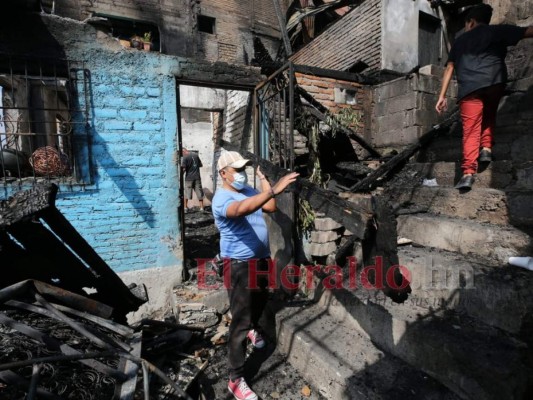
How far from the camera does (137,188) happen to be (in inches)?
171

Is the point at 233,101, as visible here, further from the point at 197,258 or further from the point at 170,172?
the point at 197,258

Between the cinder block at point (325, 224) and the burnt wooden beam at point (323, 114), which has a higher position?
the burnt wooden beam at point (323, 114)

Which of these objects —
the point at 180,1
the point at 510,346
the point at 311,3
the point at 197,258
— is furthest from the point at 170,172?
the point at 180,1

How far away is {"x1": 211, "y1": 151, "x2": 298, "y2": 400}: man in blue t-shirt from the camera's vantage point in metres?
2.64

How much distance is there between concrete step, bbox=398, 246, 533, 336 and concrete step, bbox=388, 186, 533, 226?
0.55m

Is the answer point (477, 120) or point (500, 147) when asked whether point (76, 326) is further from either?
point (500, 147)

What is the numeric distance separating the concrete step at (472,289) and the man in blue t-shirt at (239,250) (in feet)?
4.56

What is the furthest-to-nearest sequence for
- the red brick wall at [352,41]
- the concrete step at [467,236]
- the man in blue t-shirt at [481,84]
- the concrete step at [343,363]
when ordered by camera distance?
the red brick wall at [352,41] < the man in blue t-shirt at [481,84] < the concrete step at [467,236] < the concrete step at [343,363]

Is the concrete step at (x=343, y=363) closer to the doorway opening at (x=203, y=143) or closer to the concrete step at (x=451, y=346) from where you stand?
A: the concrete step at (x=451, y=346)

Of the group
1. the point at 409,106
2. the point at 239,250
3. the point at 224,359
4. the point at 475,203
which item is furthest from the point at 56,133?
the point at 409,106

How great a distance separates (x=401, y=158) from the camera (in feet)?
16.2

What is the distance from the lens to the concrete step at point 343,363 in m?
2.20

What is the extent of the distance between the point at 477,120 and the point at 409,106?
2968 millimetres

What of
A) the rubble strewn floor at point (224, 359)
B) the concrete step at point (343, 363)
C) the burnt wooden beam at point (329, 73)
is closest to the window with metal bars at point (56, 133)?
the rubble strewn floor at point (224, 359)
